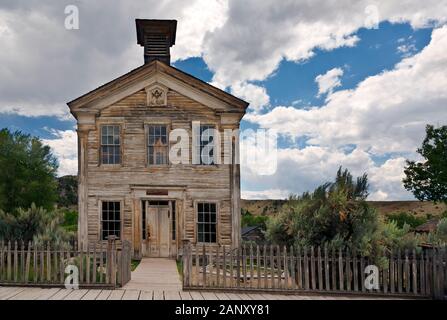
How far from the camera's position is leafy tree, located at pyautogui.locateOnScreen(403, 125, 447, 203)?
38.9m

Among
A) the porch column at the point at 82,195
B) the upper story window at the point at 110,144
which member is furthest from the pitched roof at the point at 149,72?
the porch column at the point at 82,195

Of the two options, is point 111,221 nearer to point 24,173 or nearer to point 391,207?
point 24,173

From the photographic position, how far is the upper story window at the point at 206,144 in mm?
18797

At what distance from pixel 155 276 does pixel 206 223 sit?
17.5ft

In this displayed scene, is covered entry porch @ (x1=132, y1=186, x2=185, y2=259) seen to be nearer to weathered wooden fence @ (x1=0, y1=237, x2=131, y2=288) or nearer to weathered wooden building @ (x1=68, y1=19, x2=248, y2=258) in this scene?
weathered wooden building @ (x1=68, y1=19, x2=248, y2=258)

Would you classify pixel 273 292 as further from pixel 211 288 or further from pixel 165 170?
pixel 165 170

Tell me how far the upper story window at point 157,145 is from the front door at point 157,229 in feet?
6.10

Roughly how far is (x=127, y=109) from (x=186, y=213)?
198 inches

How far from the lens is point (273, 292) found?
1056cm

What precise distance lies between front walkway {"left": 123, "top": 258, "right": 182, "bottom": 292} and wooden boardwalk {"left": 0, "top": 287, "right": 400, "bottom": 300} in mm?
671

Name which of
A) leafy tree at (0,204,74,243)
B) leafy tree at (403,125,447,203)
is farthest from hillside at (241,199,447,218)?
leafy tree at (0,204,74,243)

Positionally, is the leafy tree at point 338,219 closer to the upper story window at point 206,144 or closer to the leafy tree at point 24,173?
the upper story window at point 206,144

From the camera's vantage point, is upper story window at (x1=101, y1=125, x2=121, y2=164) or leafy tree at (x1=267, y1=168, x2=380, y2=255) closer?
leafy tree at (x1=267, y1=168, x2=380, y2=255)

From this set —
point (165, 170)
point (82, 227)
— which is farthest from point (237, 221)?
point (82, 227)
